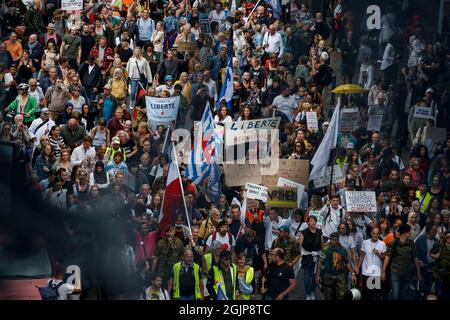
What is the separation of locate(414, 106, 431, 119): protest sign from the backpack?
9.26m

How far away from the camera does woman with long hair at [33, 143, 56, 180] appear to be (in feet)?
93.7

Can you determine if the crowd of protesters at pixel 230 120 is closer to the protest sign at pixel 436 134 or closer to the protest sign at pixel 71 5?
the protest sign at pixel 436 134

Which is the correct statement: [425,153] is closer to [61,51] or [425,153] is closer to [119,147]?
[119,147]

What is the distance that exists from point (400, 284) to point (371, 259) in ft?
1.71

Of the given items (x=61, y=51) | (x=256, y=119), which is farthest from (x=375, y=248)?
(x=61, y=51)

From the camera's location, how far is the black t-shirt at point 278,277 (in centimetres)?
2578

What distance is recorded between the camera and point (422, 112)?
32.0m

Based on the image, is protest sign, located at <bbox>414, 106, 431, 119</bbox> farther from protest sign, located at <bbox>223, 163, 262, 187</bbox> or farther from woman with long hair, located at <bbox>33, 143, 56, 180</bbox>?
woman with long hair, located at <bbox>33, 143, 56, 180</bbox>

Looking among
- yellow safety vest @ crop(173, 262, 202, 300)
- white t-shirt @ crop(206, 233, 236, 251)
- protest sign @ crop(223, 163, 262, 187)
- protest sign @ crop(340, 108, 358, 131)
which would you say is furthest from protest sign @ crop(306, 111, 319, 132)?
yellow safety vest @ crop(173, 262, 202, 300)

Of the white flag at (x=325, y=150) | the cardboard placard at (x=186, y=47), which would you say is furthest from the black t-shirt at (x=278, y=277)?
the cardboard placard at (x=186, y=47)

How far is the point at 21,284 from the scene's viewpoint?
24141mm

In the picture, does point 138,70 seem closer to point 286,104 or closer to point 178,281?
point 286,104

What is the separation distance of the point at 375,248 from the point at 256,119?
394 cm

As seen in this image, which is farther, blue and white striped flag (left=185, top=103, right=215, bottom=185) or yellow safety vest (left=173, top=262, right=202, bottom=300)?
blue and white striped flag (left=185, top=103, right=215, bottom=185)
